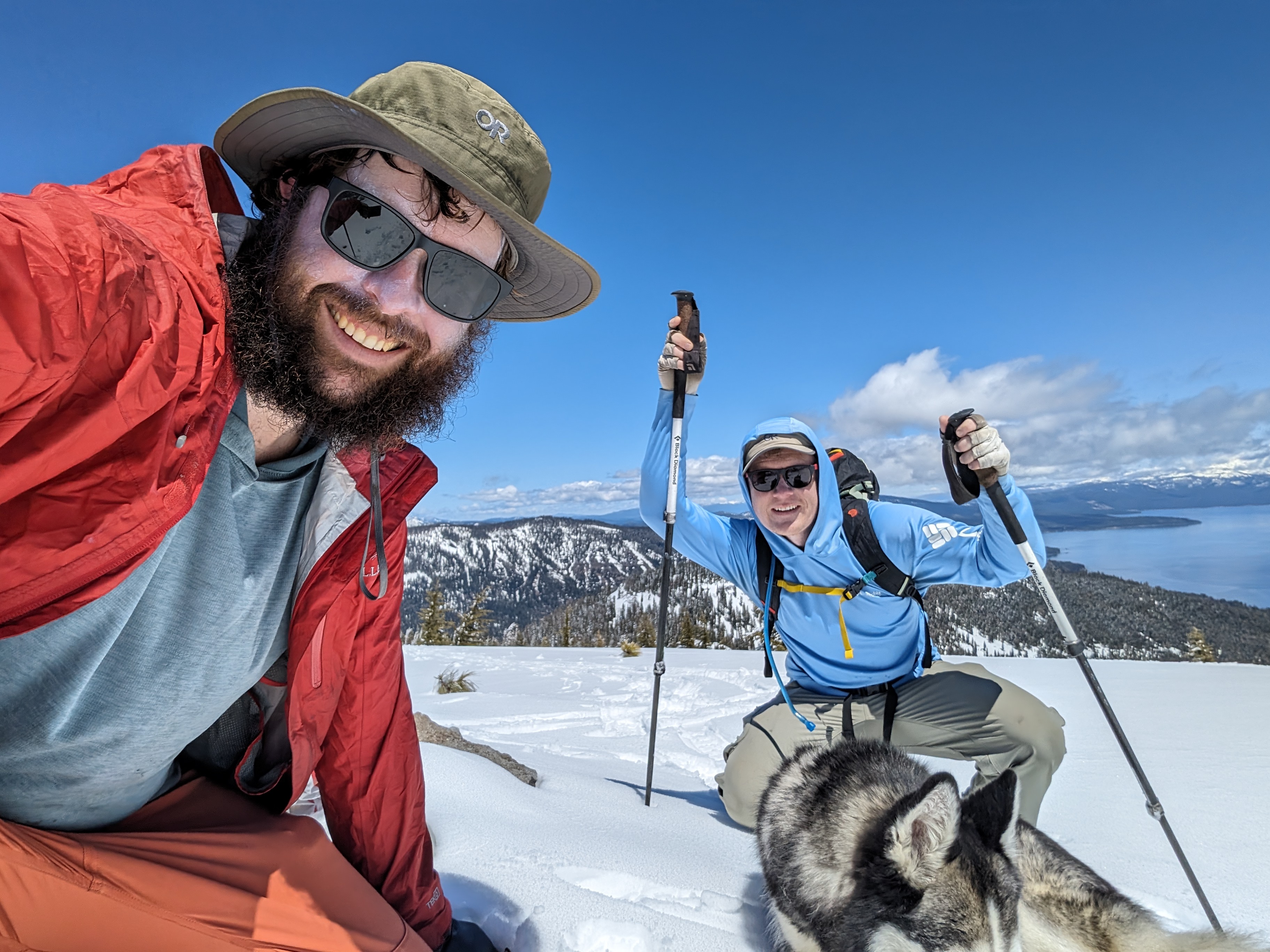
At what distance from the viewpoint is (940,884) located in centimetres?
189

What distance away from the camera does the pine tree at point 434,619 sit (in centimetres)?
2291

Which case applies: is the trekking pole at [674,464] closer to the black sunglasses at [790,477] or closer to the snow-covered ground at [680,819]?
the snow-covered ground at [680,819]

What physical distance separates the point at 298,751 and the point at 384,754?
11.5 inches

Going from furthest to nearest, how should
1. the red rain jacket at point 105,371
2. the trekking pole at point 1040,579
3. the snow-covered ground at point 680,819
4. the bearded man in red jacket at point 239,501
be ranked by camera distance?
the trekking pole at point 1040,579
the snow-covered ground at point 680,819
the bearded man in red jacket at point 239,501
the red rain jacket at point 105,371

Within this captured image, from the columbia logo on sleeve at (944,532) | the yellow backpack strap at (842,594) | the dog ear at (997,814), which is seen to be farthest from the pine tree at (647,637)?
the dog ear at (997,814)

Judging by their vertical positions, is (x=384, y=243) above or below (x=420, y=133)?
below

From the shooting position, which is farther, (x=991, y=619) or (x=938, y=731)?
(x=991, y=619)

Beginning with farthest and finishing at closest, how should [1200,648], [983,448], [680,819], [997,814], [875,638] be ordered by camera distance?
[1200,648], [875,638], [680,819], [983,448], [997,814]

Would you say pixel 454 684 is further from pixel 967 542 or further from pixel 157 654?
pixel 157 654

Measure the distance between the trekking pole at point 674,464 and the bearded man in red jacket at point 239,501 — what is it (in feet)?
6.58

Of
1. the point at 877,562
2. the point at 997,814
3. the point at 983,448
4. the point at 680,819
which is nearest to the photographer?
the point at 997,814

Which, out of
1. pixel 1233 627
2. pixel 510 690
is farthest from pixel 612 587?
pixel 510 690

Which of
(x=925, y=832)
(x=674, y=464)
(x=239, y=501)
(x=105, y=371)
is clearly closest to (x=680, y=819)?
(x=925, y=832)

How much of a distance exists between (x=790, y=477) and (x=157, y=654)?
3542 mm
